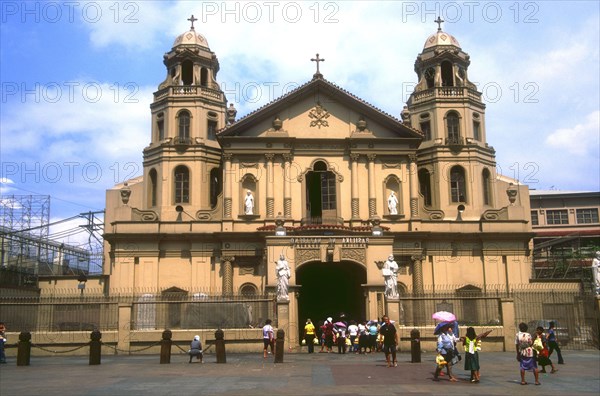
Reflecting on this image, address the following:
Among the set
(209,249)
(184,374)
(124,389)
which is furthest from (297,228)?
(124,389)

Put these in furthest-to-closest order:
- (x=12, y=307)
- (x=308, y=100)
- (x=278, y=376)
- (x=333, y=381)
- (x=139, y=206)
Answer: (x=139, y=206) < (x=308, y=100) < (x=12, y=307) < (x=278, y=376) < (x=333, y=381)

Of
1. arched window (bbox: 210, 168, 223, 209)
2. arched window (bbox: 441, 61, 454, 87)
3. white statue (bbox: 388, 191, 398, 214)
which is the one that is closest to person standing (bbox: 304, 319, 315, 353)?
white statue (bbox: 388, 191, 398, 214)

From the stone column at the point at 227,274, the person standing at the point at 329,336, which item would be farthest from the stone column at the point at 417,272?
the person standing at the point at 329,336

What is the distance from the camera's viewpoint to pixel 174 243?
4216cm

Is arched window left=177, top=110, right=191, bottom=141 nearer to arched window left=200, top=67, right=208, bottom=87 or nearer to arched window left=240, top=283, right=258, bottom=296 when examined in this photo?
arched window left=200, top=67, right=208, bottom=87

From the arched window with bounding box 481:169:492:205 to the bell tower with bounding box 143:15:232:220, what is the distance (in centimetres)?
1825

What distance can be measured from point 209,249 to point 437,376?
85.2 ft

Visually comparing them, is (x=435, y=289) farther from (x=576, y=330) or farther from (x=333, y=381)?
(x=333, y=381)

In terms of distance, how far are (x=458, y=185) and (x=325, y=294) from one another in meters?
12.0

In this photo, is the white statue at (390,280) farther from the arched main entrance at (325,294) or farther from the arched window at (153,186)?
the arched window at (153,186)

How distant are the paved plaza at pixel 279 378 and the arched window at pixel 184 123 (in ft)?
74.3

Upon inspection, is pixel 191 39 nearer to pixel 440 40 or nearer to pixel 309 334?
pixel 440 40

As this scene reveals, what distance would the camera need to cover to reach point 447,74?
48.0 meters

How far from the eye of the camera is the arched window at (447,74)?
47.6 m
